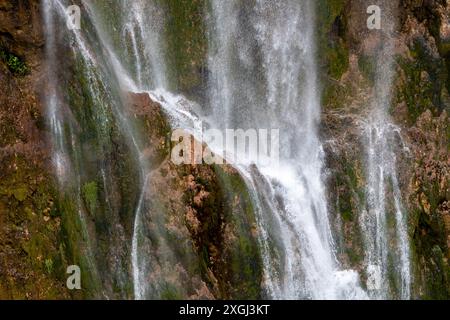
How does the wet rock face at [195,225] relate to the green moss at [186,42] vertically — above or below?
below

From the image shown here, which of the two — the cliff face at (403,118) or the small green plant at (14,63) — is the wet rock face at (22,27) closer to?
the small green plant at (14,63)

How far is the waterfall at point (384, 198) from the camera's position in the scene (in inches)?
615

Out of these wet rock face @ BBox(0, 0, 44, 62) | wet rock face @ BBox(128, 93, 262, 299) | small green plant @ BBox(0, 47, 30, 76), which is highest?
wet rock face @ BBox(0, 0, 44, 62)

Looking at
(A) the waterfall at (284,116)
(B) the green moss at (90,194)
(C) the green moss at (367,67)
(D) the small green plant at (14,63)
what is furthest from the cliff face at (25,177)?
(C) the green moss at (367,67)

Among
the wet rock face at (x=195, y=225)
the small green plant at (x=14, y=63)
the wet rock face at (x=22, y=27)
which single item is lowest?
the wet rock face at (x=195, y=225)

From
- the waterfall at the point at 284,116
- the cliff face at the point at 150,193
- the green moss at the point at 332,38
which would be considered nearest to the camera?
the cliff face at the point at 150,193

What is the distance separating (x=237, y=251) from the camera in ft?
46.6

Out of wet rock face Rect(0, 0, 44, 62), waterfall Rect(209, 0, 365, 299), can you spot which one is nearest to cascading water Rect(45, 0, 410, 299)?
waterfall Rect(209, 0, 365, 299)

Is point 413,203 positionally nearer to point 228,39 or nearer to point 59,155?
point 228,39

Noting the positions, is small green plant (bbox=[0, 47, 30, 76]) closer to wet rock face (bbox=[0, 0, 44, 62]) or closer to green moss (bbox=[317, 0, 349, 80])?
wet rock face (bbox=[0, 0, 44, 62])

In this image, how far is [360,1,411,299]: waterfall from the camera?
15625mm

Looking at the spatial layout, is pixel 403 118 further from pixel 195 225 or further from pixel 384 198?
pixel 195 225

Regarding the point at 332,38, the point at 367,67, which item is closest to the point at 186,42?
the point at 332,38
